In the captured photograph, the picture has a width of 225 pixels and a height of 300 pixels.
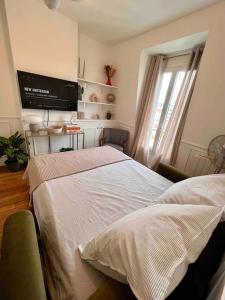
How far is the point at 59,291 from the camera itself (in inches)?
28.1

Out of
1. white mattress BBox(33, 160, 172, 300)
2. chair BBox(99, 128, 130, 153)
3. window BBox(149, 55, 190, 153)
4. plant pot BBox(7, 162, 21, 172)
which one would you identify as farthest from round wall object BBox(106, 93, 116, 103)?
plant pot BBox(7, 162, 21, 172)

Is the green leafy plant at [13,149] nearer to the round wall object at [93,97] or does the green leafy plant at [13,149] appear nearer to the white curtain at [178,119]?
the round wall object at [93,97]

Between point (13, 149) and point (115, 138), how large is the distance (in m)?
2.07

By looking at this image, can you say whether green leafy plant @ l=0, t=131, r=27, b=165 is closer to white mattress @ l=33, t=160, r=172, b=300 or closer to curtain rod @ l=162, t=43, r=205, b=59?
white mattress @ l=33, t=160, r=172, b=300

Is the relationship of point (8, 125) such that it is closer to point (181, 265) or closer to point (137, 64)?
point (137, 64)

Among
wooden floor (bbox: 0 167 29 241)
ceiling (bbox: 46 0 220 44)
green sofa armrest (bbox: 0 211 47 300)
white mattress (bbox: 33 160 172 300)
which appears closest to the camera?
green sofa armrest (bbox: 0 211 47 300)

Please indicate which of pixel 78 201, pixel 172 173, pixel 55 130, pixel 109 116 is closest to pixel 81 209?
pixel 78 201

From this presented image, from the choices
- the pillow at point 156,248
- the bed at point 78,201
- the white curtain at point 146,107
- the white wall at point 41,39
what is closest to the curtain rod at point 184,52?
the white curtain at point 146,107

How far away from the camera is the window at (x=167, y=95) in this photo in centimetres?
265

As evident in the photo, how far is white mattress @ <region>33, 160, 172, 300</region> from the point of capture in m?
0.73

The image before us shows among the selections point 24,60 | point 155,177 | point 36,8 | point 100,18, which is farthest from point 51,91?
point 155,177

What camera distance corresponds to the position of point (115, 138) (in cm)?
346

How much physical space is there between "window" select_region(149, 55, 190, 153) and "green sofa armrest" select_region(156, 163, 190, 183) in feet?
3.85

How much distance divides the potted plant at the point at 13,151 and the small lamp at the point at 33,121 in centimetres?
37
